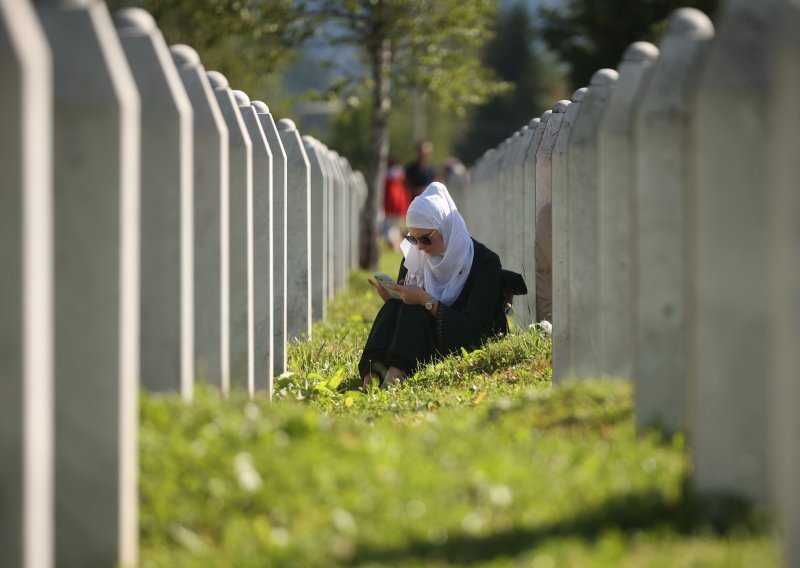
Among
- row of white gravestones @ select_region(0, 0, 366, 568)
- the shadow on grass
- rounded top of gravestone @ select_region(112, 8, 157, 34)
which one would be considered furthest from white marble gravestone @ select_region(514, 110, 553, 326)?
the shadow on grass

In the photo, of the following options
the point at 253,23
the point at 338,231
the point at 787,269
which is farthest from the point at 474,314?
the point at 253,23

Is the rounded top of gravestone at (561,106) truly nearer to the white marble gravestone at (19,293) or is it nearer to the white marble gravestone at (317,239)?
the white marble gravestone at (317,239)

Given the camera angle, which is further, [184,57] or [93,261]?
[184,57]

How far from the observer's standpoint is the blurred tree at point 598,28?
3455 cm

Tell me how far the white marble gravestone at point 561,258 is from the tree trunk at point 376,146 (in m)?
14.1

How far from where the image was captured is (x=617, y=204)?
629 centimetres

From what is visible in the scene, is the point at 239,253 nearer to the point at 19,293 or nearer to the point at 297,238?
the point at 19,293

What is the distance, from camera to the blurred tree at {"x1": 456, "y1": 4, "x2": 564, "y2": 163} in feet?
282

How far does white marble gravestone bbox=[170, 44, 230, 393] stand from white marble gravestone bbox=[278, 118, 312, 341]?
4.05m

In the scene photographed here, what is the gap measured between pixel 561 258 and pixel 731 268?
332 cm

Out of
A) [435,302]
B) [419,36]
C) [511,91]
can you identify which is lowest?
[511,91]

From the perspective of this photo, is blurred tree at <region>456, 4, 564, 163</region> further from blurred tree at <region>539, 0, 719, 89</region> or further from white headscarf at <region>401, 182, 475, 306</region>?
white headscarf at <region>401, 182, 475, 306</region>

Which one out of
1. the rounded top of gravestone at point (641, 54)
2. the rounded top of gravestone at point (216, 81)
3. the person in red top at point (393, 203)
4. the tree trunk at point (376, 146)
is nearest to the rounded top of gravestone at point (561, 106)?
the rounded top of gravestone at point (216, 81)

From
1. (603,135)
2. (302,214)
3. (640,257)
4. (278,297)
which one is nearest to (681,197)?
(640,257)
